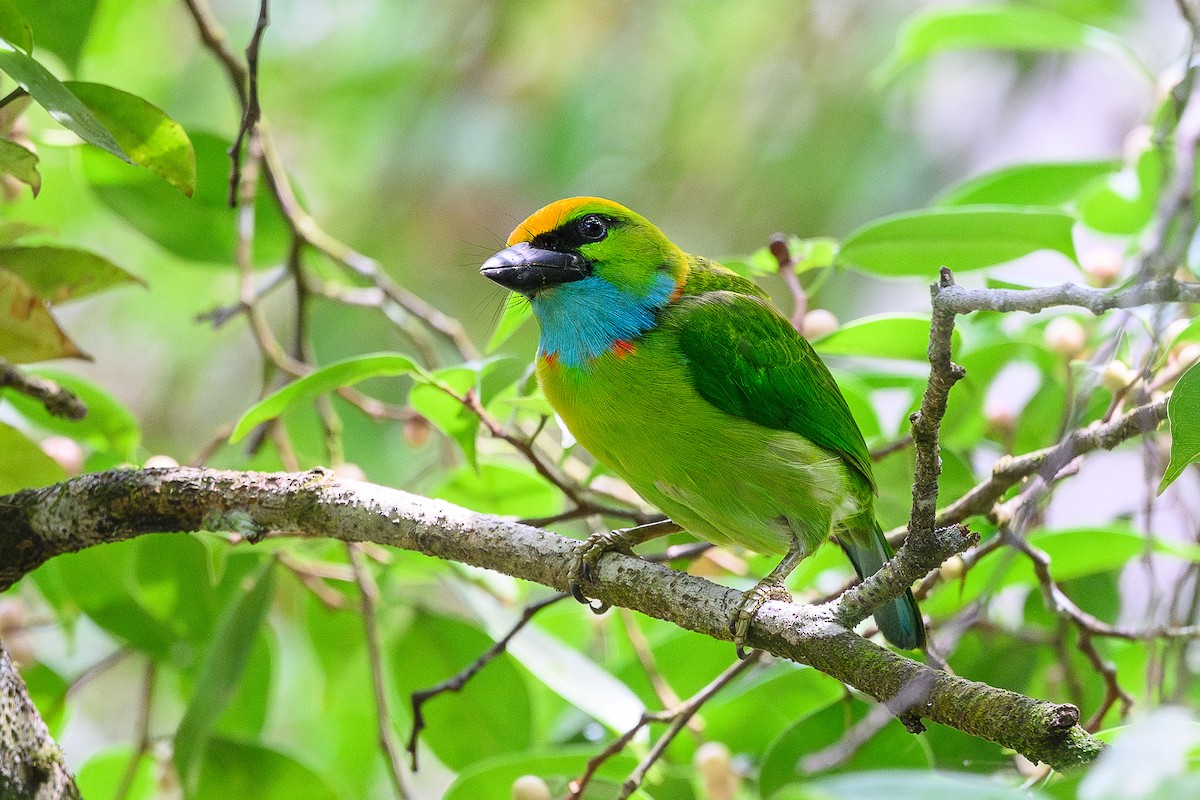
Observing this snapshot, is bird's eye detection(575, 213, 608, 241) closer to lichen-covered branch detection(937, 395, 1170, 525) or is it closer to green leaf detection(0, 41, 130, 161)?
lichen-covered branch detection(937, 395, 1170, 525)

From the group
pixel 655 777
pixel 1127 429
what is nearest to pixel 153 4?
pixel 655 777

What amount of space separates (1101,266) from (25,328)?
2412 millimetres

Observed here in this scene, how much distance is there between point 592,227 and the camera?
2688 millimetres

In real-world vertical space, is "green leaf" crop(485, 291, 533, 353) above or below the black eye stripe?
below

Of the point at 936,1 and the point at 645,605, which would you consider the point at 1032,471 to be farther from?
the point at 936,1

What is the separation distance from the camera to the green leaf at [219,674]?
229cm

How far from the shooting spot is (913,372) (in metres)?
2.83

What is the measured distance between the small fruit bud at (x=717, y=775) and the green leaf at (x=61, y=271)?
153 cm

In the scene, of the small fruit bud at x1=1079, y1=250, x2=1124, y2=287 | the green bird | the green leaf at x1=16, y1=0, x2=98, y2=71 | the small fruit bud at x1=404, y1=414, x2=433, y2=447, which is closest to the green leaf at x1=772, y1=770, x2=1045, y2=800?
the green bird

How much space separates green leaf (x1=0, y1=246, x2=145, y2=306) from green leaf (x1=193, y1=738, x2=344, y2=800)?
104 centimetres

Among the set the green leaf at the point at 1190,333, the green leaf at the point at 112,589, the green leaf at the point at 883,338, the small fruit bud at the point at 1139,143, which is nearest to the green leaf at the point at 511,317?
the green leaf at the point at 883,338

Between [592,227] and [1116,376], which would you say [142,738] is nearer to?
[592,227]

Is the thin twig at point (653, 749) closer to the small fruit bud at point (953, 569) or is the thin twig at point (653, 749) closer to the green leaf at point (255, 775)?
the small fruit bud at point (953, 569)

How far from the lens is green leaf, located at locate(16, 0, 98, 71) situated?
8.00 ft
